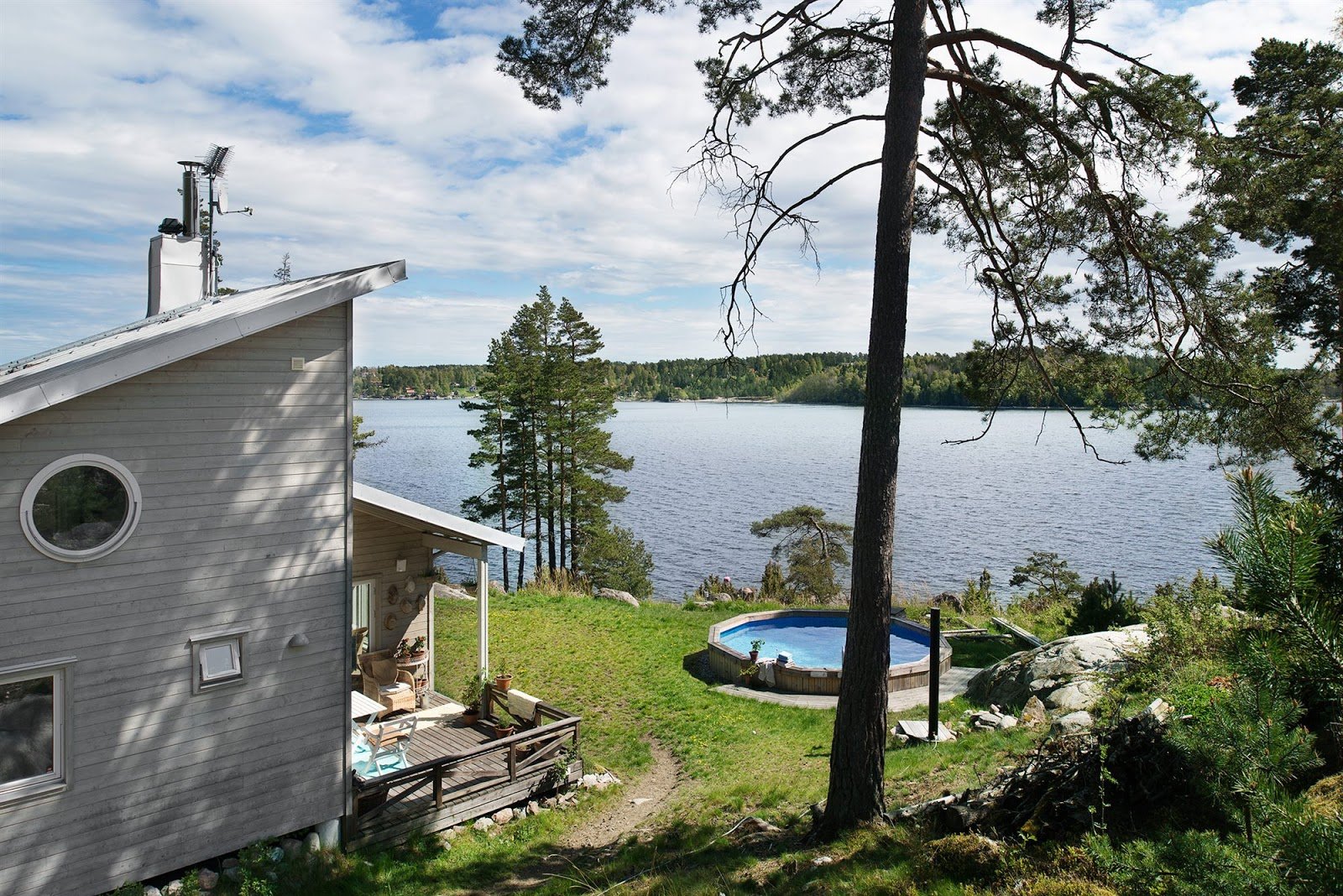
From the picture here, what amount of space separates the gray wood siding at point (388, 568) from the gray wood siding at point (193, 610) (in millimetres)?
3417

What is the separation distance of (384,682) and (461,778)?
2.50 meters

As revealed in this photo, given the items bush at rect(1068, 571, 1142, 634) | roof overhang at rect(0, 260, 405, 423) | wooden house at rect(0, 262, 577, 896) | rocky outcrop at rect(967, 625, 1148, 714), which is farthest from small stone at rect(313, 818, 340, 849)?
bush at rect(1068, 571, 1142, 634)

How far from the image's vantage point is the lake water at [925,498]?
27.5m

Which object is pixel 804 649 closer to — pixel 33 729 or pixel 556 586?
pixel 556 586

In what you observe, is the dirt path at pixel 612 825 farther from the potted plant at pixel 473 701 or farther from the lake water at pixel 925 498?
the lake water at pixel 925 498

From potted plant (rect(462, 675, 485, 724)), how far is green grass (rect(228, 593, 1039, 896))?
1449 millimetres

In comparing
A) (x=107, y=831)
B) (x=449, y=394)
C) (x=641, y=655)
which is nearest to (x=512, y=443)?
(x=641, y=655)

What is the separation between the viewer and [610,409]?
2920cm

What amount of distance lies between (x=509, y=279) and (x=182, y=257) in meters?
28.1

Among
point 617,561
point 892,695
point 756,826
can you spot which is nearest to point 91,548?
point 756,826

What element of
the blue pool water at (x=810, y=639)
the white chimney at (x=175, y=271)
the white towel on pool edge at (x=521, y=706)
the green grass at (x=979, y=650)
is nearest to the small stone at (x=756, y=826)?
the white towel on pool edge at (x=521, y=706)

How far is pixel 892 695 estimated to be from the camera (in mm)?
11828

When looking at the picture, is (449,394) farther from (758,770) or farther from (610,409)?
(758,770)

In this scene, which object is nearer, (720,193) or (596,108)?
(720,193)
